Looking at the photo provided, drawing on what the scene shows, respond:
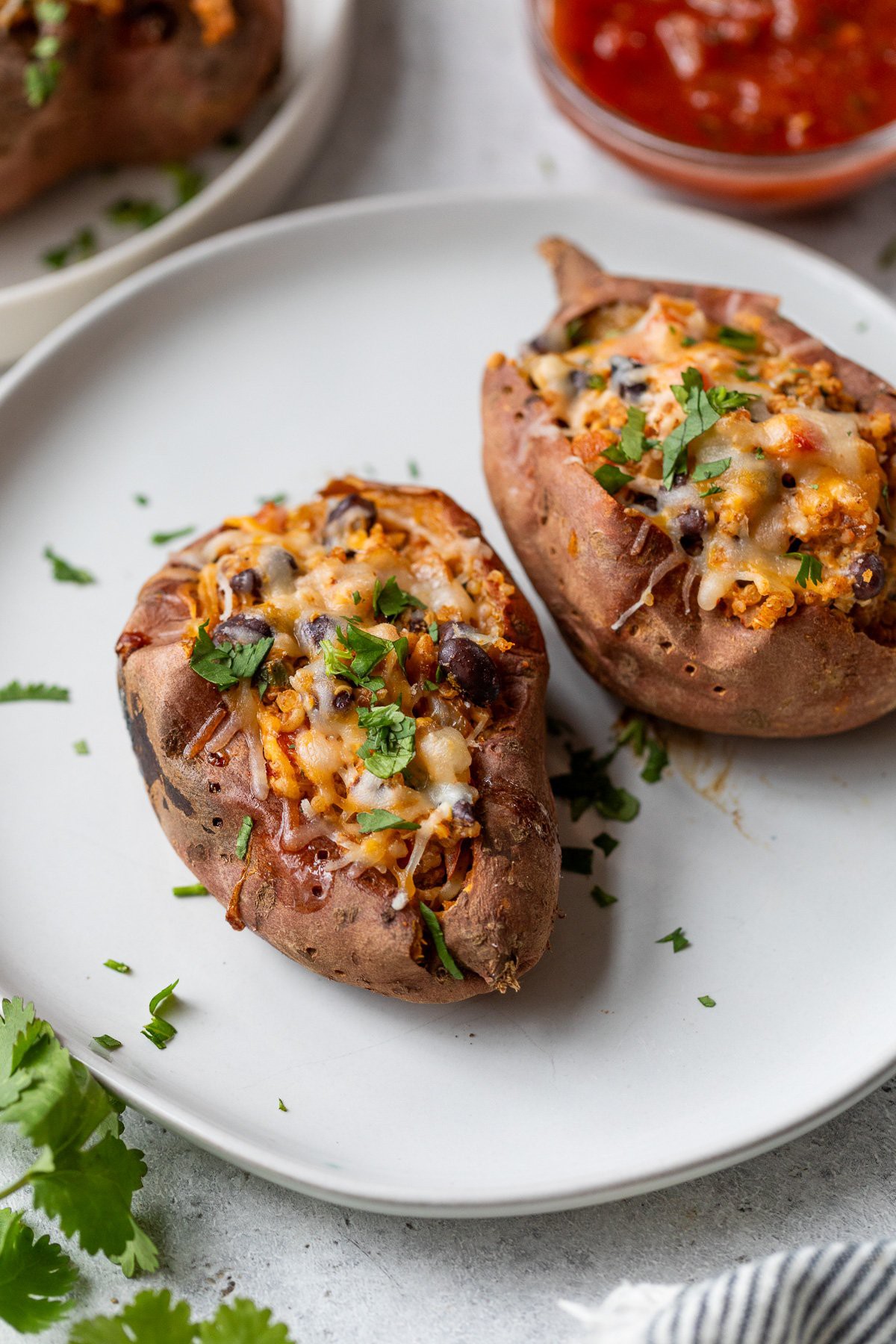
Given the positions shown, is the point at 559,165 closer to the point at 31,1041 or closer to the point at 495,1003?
the point at 495,1003

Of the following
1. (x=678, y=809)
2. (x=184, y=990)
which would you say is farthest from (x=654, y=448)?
(x=184, y=990)

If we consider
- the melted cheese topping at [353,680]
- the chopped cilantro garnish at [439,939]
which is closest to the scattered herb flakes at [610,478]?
the melted cheese topping at [353,680]

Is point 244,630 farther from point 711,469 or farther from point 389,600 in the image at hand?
point 711,469

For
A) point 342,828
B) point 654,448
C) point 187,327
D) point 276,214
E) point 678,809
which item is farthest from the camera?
point 276,214

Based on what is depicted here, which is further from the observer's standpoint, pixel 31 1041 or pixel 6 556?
pixel 6 556

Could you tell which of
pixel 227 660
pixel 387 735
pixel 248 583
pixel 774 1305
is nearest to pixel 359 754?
pixel 387 735

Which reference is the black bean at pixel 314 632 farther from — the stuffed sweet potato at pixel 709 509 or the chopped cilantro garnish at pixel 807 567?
the chopped cilantro garnish at pixel 807 567

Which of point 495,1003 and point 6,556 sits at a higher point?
point 6,556
